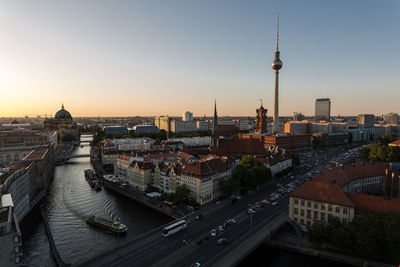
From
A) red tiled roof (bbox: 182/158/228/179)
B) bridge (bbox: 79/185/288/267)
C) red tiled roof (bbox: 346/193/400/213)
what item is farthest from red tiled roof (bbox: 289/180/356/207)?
red tiled roof (bbox: 182/158/228/179)

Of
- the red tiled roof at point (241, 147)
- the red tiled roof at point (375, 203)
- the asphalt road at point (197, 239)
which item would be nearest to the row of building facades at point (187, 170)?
the red tiled roof at point (241, 147)

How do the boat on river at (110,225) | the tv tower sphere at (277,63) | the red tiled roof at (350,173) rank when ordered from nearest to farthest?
1. the boat on river at (110,225)
2. the red tiled roof at (350,173)
3. the tv tower sphere at (277,63)

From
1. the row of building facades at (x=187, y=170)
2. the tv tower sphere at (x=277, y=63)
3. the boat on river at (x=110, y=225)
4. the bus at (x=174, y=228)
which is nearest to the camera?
the bus at (x=174, y=228)

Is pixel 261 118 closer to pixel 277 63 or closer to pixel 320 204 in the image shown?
pixel 277 63

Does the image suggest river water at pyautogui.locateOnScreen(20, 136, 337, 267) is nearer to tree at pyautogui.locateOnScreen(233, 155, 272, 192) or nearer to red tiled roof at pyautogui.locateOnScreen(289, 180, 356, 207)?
red tiled roof at pyautogui.locateOnScreen(289, 180, 356, 207)

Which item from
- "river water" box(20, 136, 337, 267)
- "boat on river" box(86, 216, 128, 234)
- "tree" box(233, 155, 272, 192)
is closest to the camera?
"river water" box(20, 136, 337, 267)

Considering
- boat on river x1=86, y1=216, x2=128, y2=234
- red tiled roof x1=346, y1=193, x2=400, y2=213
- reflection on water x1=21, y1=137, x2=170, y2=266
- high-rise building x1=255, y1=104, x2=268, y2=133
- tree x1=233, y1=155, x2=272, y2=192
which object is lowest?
reflection on water x1=21, y1=137, x2=170, y2=266

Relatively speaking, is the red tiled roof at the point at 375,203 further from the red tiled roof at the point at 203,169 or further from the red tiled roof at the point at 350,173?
the red tiled roof at the point at 203,169
